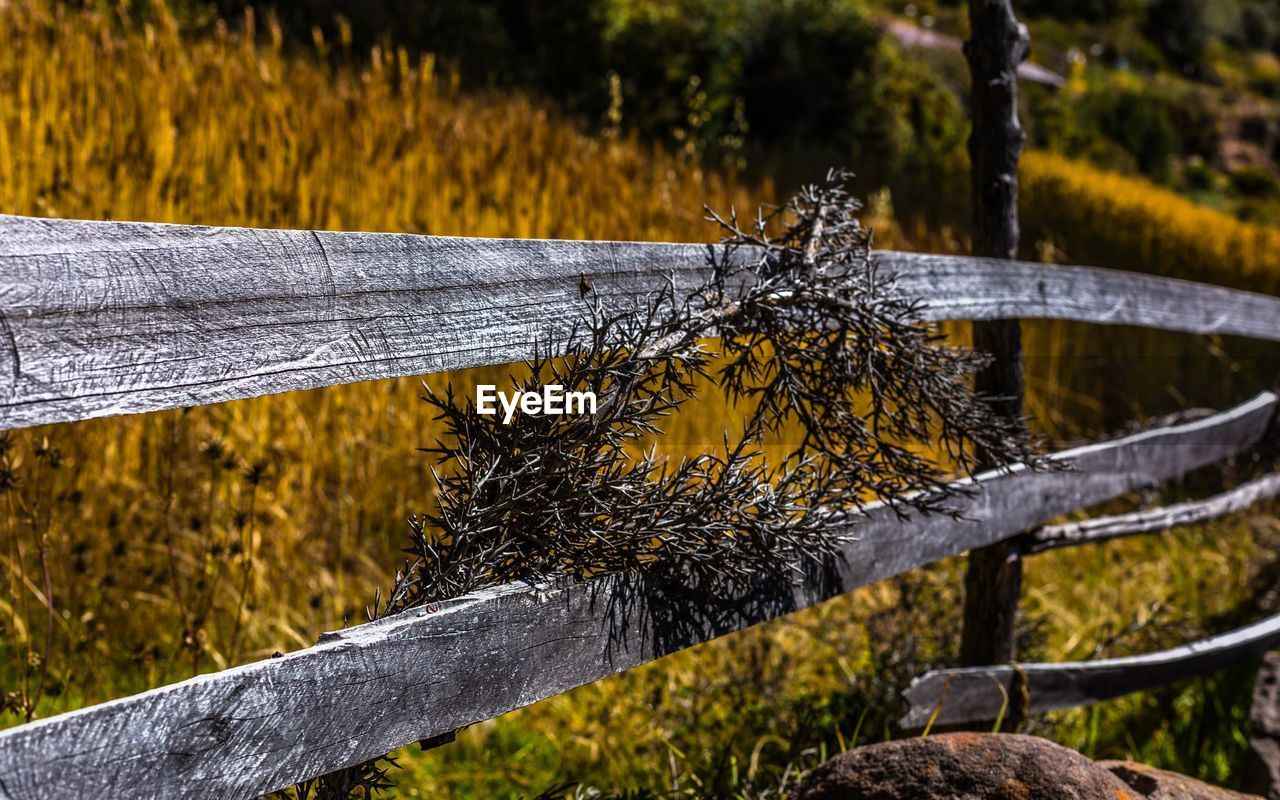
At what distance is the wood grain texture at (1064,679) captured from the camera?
108 inches

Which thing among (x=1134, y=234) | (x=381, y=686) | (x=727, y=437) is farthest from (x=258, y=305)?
(x=1134, y=234)

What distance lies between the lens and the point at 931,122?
11570 mm

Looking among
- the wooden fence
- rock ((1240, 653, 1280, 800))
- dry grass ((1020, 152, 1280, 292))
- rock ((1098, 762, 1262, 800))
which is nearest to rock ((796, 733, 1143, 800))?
rock ((1098, 762, 1262, 800))

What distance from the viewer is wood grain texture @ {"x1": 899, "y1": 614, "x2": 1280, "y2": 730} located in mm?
2742

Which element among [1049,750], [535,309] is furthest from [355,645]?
[1049,750]

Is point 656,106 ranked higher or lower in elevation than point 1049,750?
higher

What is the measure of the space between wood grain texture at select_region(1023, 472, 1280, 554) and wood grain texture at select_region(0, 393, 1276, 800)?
858mm

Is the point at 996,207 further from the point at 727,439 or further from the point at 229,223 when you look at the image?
the point at 229,223

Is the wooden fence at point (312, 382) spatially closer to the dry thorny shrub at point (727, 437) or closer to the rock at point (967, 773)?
the dry thorny shrub at point (727, 437)

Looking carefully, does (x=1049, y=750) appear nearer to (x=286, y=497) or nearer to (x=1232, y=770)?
(x=1232, y=770)

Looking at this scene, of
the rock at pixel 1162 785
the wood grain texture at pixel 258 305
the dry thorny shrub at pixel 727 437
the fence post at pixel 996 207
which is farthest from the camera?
the fence post at pixel 996 207

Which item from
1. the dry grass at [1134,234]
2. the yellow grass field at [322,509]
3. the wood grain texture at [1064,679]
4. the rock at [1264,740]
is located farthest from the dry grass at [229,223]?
the dry grass at [1134,234]

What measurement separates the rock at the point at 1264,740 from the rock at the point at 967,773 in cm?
135

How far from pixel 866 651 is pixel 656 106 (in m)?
5.35
